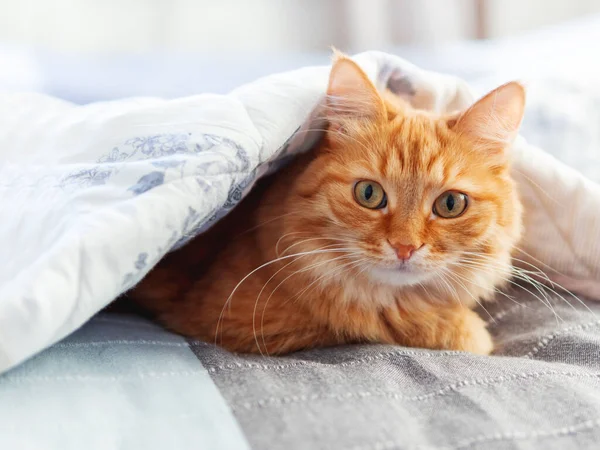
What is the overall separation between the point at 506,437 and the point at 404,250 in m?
0.37

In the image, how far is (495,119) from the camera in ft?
3.72

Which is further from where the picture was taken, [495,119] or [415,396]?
[495,119]

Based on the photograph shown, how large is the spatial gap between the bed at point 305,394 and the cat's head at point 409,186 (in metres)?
0.19

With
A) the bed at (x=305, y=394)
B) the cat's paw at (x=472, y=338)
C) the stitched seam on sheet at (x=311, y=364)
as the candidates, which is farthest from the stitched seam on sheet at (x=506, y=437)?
the cat's paw at (x=472, y=338)

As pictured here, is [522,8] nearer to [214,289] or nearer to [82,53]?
[82,53]

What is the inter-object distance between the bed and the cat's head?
187mm

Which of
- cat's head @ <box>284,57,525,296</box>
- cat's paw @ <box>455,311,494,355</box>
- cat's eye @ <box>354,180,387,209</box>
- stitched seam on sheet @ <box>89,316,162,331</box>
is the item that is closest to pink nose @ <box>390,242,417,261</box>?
cat's head @ <box>284,57,525,296</box>

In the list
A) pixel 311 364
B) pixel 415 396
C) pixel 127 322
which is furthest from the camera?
pixel 127 322

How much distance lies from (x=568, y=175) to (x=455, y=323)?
45 centimetres

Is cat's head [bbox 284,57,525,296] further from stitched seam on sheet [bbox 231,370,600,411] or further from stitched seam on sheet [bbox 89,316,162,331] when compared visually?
stitched seam on sheet [bbox 89,316,162,331]

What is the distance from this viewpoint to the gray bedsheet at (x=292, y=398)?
0.75 metres

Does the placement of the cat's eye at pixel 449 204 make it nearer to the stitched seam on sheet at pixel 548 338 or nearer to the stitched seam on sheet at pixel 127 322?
the stitched seam on sheet at pixel 548 338

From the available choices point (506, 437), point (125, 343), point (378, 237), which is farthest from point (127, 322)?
point (506, 437)

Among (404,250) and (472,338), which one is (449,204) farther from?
(472,338)
